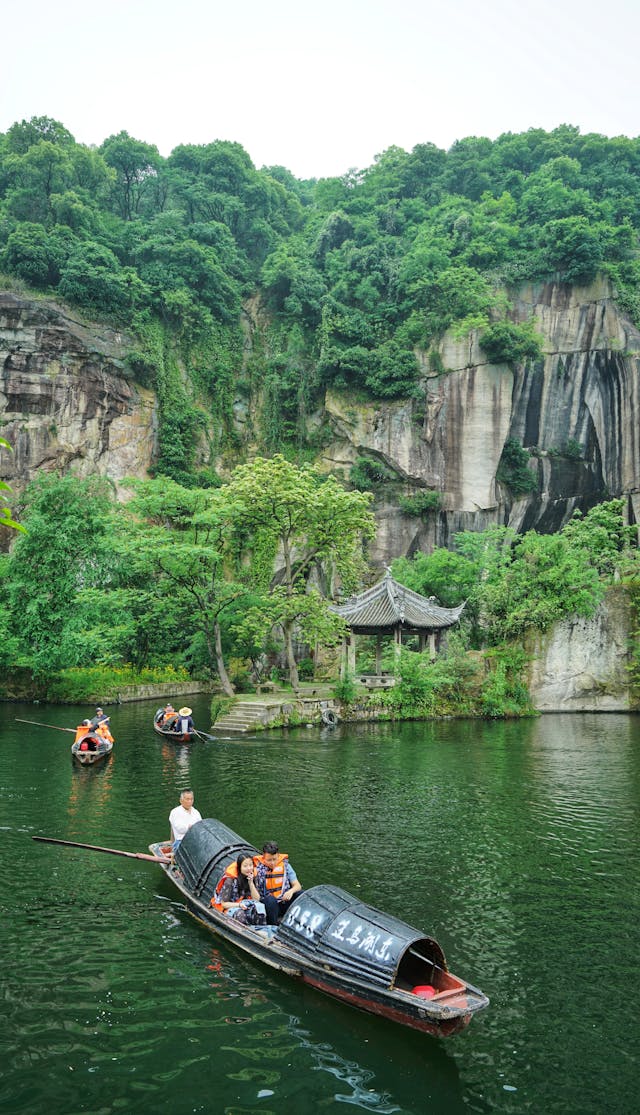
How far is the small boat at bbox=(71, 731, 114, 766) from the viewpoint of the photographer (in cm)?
1695

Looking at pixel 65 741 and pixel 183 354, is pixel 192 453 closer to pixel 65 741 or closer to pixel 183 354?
pixel 183 354

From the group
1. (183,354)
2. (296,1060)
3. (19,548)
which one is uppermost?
(183,354)

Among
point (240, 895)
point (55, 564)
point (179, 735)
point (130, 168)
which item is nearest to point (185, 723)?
point (179, 735)

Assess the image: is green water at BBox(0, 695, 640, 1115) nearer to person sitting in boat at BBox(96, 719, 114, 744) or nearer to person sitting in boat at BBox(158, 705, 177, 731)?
person sitting in boat at BBox(96, 719, 114, 744)

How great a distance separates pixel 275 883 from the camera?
27.6 ft

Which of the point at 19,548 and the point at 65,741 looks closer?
the point at 65,741

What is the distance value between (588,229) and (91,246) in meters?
27.9

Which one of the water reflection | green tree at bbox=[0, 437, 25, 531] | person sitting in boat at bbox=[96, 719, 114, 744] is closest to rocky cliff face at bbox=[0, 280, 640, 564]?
person sitting in boat at bbox=[96, 719, 114, 744]

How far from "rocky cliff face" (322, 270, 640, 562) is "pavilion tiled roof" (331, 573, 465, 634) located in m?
11.3

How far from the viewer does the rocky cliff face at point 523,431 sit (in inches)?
1603

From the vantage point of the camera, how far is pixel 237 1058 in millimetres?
5961

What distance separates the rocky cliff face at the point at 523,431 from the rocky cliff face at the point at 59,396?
Result: 46.0 ft

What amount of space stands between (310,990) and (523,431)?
38.1 meters

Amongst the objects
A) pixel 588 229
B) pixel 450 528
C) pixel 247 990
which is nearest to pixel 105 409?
pixel 450 528
